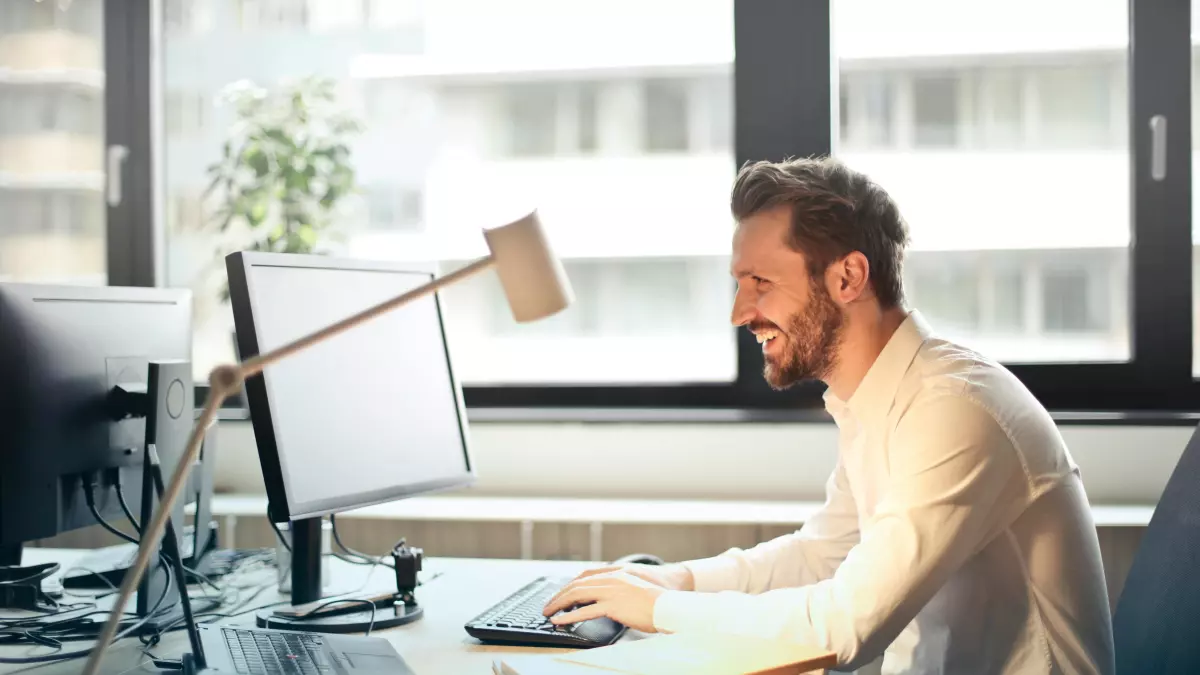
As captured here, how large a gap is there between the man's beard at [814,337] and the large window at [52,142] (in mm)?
2247

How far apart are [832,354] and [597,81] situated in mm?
1485

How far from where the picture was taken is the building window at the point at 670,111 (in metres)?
2.79

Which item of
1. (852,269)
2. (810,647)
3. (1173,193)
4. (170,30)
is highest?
(170,30)

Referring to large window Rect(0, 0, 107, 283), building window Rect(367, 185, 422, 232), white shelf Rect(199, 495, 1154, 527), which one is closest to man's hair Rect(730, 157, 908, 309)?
white shelf Rect(199, 495, 1154, 527)

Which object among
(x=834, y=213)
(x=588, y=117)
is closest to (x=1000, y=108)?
(x=588, y=117)

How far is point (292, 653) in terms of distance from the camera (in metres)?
1.25

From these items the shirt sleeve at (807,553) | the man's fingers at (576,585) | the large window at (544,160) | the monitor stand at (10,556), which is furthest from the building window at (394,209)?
the man's fingers at (576,585)

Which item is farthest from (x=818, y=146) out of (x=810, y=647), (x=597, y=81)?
(x=810, y=647)

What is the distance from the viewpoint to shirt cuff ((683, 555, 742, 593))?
162 cm

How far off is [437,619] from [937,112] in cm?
186

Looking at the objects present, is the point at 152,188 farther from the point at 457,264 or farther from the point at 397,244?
the point at 457,264

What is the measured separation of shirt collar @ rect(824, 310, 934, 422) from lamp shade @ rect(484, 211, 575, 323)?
607mm

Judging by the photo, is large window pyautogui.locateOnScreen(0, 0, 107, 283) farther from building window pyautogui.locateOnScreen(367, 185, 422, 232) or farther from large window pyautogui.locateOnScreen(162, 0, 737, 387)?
building window pyautogui.locateOnScreen(367, 185, 422, 232)

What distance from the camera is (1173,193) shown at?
8.32ft
